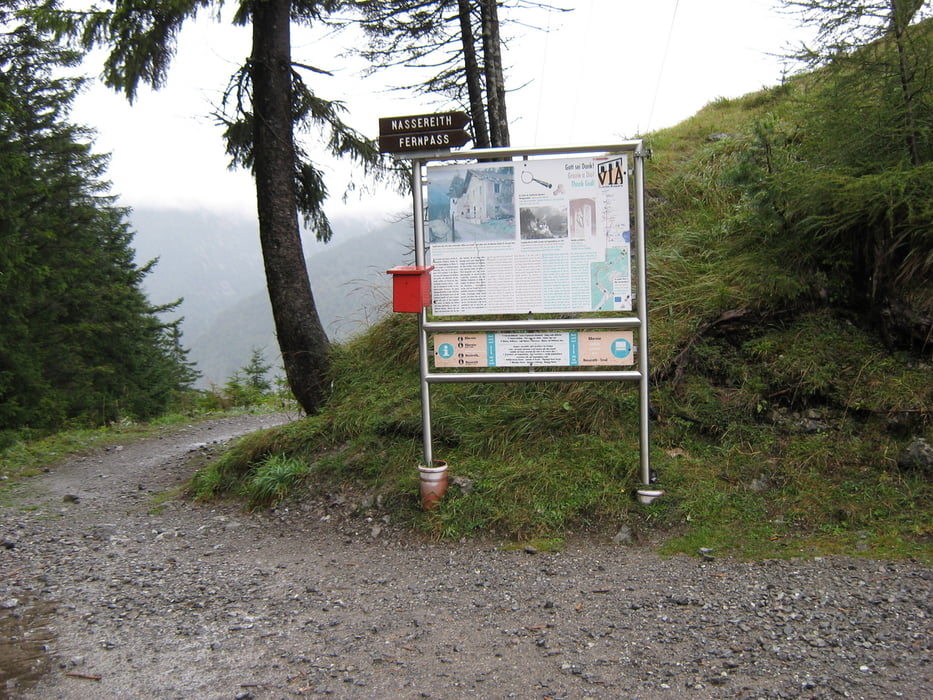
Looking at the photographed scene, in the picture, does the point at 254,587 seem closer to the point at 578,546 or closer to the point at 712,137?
the point at 578,546

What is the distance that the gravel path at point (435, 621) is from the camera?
301 cm

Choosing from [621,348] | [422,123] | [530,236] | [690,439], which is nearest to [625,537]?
[690,439]

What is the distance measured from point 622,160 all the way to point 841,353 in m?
2.48

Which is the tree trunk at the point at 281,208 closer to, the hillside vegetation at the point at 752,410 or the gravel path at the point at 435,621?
the hillside vegetation at the point at 752,410

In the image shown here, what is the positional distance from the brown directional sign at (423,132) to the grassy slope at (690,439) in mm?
2317

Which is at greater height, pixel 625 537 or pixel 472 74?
pixel 472 74

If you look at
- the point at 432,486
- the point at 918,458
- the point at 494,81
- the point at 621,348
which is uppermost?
the point at 494,81

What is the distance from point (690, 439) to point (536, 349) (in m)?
1.50

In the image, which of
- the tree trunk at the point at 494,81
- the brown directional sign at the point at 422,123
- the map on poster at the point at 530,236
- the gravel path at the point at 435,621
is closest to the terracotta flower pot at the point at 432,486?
the gravel path at the point at 435,621

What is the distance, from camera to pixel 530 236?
515 centimetres

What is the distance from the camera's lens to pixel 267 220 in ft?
23.8

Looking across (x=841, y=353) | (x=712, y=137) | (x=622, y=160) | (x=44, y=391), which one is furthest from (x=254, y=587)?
(x=44, y=391)

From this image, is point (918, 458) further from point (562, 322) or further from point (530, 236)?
point (530, 236)

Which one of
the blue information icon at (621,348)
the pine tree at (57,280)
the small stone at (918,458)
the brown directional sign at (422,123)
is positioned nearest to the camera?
the small stone at (918,458)
